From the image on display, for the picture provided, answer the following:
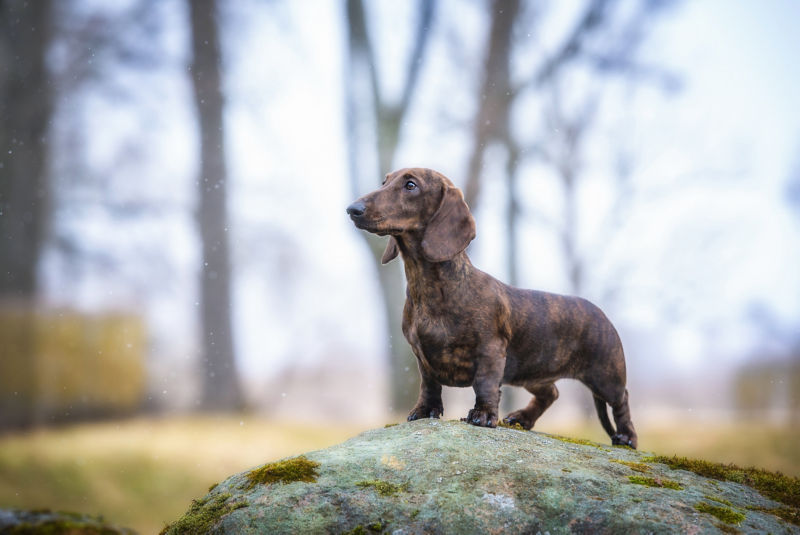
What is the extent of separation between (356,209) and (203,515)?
1.72m

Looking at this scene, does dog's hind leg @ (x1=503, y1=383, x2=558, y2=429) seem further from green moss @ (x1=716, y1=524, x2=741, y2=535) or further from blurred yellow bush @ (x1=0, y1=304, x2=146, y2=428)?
blurred yellow bush @ (x1=0, y1=304, x2=146, y2=428)

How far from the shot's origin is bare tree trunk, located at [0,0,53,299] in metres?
11.1

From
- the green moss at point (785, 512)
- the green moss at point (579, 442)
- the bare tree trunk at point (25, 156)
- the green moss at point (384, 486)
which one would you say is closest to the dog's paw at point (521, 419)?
the green moss at point (579, 442)

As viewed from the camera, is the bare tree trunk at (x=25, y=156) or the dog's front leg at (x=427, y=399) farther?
the bare tree trunk at (x=25, y=156)

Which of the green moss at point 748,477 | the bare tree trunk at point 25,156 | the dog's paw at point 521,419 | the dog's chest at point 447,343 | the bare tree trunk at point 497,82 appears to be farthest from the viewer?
the bare tree trunk at point 25,156

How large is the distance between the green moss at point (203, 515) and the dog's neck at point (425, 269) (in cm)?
159

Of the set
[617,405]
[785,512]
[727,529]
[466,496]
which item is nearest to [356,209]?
[466,496]

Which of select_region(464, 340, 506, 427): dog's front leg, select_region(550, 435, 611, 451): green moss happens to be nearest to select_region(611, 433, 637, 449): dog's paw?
select_region(550, 435, 611, 451): green moss

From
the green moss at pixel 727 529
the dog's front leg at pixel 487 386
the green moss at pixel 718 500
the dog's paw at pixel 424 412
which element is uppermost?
the dog's front leg at pixel 487 386

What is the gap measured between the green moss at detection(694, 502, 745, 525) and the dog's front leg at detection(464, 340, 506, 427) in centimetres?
117

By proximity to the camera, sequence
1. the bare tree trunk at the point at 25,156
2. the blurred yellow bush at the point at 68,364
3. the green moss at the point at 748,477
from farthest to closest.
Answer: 1. the bare tree trunk at the point at 25,156
2. the blurred yellow bush at the point at 68,364
3. the green moss at the point at 748,477

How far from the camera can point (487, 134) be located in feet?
29.3

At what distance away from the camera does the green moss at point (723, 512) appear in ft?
9.66

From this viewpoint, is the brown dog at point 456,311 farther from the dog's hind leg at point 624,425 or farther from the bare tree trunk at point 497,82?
the bare tree trunk at point 497,82
